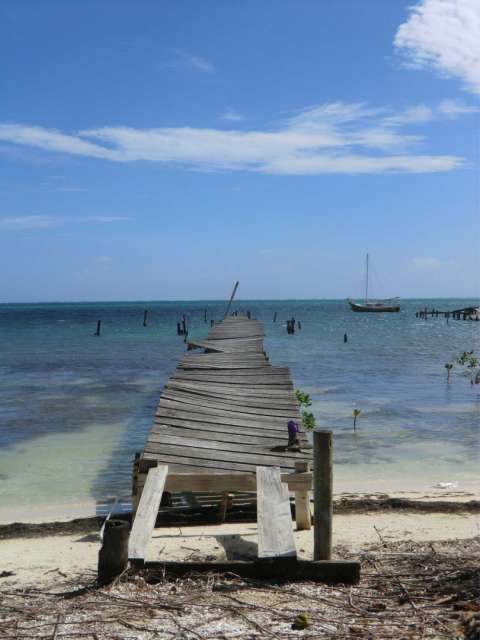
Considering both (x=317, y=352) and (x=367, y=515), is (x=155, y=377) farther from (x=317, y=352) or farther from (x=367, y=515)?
(x=367, y=515)

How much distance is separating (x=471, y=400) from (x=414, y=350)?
20593 mm

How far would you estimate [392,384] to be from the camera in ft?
79.3

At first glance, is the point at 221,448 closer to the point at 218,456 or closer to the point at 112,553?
the point at 218,456

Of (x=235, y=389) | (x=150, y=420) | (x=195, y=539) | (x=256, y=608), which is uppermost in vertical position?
(x=235, y=389)

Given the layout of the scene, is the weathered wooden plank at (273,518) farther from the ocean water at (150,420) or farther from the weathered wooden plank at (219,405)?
the ocean water at (150,420)

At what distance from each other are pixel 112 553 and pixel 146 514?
1.05 meters

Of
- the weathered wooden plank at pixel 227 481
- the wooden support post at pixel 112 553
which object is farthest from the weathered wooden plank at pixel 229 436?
the wooden support post at pixel 112 553

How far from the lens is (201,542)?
285 inches

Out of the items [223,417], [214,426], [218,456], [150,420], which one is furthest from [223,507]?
[150,420]

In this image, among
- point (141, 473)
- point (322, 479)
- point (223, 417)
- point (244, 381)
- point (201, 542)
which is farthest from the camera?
point (244, 381)

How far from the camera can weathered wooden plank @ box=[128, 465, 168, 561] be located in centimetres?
536

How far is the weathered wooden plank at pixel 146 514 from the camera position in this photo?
17.6ft

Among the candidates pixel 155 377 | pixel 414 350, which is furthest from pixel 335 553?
pixel 414 350

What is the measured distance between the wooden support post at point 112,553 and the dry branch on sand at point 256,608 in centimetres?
11
